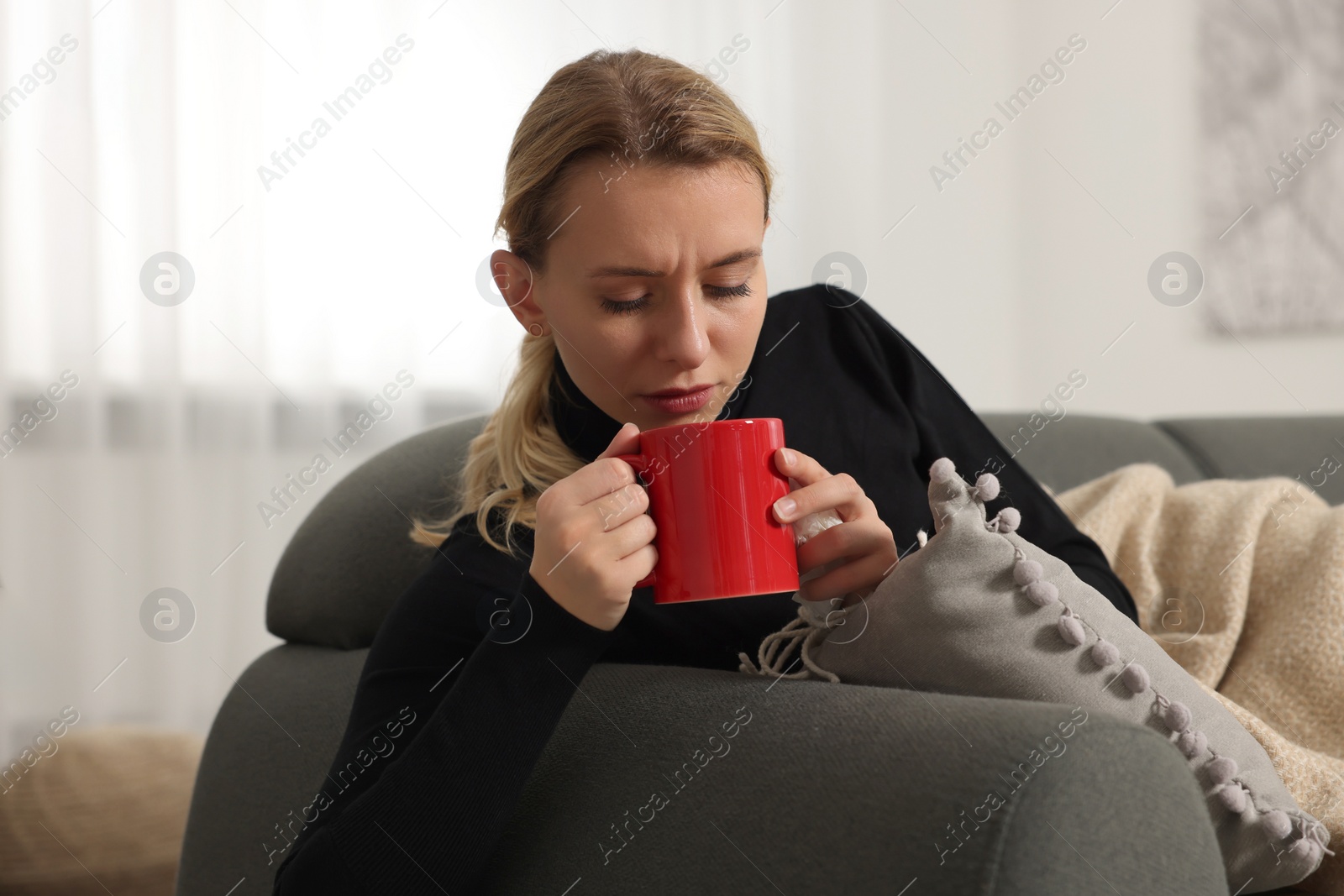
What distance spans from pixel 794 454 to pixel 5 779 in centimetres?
165

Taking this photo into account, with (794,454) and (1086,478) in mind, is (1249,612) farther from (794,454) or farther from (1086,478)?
(794,454)

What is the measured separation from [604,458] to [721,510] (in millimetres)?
98

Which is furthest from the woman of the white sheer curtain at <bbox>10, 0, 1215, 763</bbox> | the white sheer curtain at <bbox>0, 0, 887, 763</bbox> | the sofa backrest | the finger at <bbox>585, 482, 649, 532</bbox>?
the white sheer curtain at <bbox>0, 0, 887, 763</bbox>

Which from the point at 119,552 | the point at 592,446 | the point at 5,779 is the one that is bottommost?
the point at 5,779

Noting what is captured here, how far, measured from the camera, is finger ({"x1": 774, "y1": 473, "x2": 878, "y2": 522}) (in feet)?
2.33

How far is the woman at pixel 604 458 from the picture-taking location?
746 mm

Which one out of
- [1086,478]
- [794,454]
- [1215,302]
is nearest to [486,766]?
[794,454]

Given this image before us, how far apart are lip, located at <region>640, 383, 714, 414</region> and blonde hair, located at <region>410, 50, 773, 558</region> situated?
0.16 m

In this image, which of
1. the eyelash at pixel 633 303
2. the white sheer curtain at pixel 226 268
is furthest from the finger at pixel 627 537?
the white sheer curtain at pixel 226 268

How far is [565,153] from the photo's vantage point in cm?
91

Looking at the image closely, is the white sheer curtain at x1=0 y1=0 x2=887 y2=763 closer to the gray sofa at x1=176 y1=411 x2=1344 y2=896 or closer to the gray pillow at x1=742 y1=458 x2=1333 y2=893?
the gray sofa at x1=176 y1=411 x2=1344 y2=896

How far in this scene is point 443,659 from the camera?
0.90 meters

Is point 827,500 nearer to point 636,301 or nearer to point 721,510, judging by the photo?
point 721,510

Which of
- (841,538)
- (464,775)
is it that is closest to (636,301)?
(841,538)
